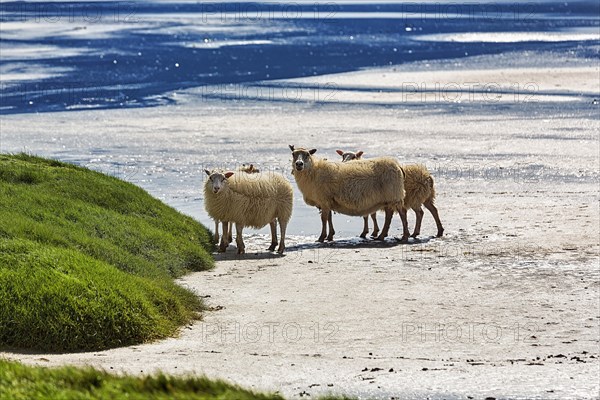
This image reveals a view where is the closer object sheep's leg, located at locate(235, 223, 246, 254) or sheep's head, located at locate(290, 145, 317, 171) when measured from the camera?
sheep's leg, located at locate(235, 223, 246, 254)

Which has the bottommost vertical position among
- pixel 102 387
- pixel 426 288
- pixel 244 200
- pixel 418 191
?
pixel 426 288

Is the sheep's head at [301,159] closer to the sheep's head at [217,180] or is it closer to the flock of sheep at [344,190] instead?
the flock of sheep at [344,190]

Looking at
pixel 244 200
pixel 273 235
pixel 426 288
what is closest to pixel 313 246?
pixel 273 235

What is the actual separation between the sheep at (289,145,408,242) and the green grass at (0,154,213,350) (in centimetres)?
231

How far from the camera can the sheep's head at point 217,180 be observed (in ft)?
58.4

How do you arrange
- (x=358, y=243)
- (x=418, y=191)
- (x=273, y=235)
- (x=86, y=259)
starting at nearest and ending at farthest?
(x=86, y=259), (x=273, y=235), (x=358, y=243), (x=418, y=191)

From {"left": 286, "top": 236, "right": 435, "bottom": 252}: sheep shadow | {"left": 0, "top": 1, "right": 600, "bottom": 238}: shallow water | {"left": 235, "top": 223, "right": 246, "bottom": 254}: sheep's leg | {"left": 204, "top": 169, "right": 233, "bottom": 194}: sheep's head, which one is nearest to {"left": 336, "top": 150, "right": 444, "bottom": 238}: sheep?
{"left": 286, "top": 236, "right": 435, "bottom": 252}: sheep shadow

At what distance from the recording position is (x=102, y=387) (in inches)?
244

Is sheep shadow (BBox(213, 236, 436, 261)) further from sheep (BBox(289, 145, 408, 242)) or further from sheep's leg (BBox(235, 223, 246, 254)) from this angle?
sheep (BBox(289, 145, 408, 242))

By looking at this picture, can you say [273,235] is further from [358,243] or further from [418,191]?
[418,191]

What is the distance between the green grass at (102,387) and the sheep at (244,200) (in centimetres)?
1136

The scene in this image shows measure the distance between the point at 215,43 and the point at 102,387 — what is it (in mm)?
67254

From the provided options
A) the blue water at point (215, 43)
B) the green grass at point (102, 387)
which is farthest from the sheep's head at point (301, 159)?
the blue water at point (215, 43)

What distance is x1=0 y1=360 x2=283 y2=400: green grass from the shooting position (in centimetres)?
595
